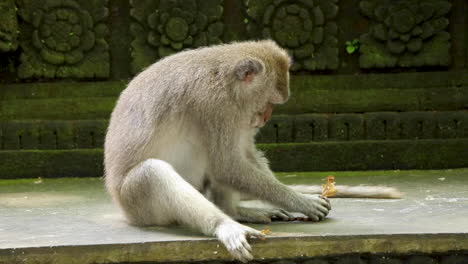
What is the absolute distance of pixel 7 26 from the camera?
8383mm

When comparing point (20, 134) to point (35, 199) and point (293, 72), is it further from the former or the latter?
point (293, 72)

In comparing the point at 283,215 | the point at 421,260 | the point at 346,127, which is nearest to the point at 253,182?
the point at 283,215

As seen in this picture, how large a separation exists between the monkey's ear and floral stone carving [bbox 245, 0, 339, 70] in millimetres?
3605

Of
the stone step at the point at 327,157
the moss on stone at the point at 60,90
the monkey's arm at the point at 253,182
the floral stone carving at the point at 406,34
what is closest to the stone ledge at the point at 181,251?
the monkey's arm at the point at 253,182

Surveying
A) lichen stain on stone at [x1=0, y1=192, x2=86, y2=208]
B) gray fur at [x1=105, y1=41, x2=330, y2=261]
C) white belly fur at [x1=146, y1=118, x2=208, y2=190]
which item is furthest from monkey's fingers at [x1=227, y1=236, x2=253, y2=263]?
lichen stain on stone at [x1=0, y1=192, x2=86, y2=208]

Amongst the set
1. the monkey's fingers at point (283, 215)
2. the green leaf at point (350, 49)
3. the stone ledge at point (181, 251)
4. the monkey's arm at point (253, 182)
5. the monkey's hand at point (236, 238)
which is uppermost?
the green leaf at point (350, 49)

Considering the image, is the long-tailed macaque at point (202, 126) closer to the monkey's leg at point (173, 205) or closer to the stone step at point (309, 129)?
the monkey's leg at point (173, 205)

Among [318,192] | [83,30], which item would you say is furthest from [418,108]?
[83,30]

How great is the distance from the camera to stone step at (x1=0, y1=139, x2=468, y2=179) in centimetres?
841

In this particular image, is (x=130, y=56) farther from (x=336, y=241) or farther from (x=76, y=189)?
(x=336, y=241)

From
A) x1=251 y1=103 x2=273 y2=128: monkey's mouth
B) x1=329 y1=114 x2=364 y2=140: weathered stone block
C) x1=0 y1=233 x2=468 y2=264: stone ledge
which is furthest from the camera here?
x1=329 y1=114 x2=364 y2=140: weathered stone block

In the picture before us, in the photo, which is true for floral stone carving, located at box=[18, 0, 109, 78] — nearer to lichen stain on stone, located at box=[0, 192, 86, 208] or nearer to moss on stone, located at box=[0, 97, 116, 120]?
moss on stone, located at box=[0, 97, 116, 120]

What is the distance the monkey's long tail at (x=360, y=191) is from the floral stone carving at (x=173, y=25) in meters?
2.73

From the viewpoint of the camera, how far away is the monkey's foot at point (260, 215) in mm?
5363
